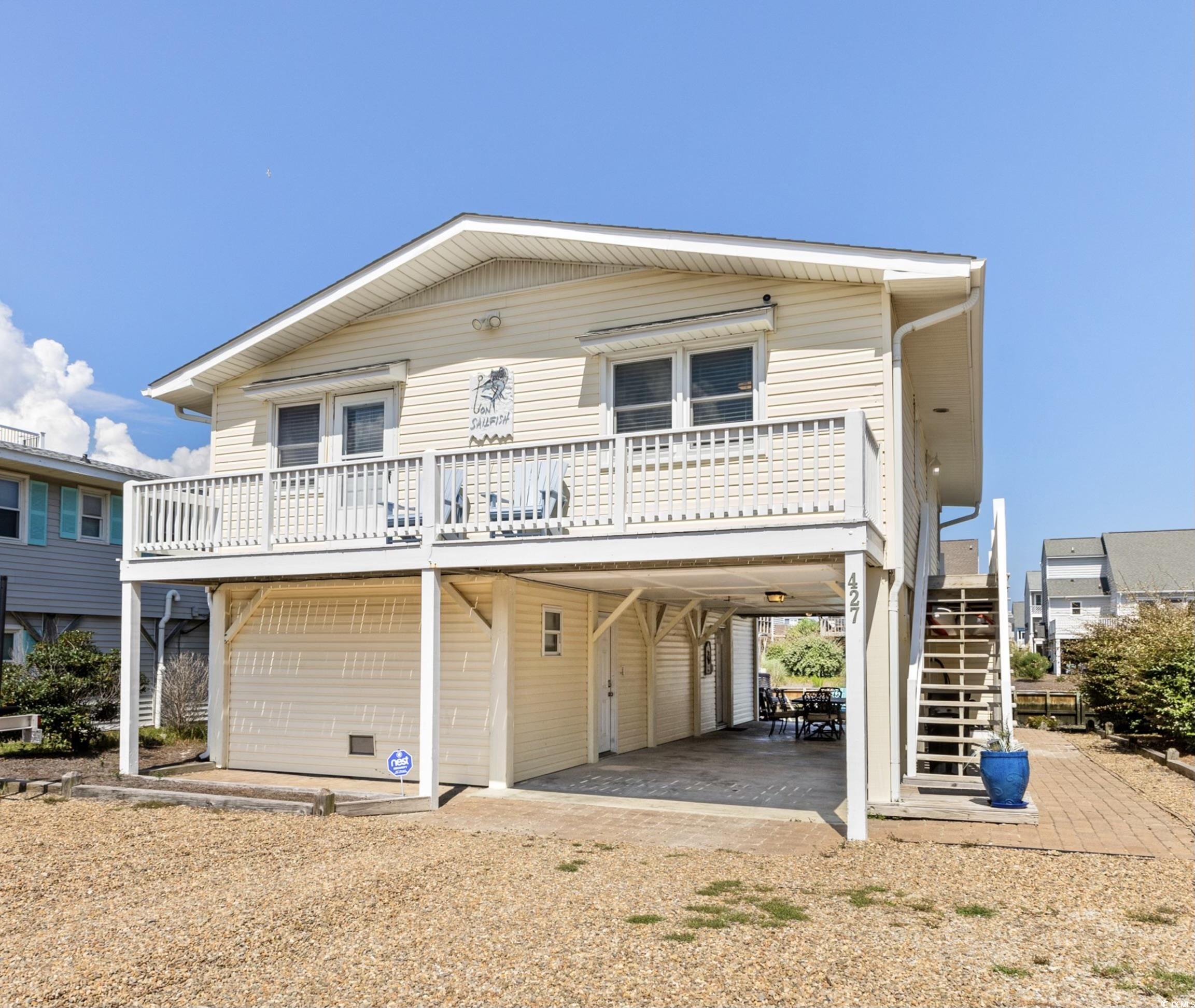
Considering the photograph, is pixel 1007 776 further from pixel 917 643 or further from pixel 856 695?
pixel 917 643

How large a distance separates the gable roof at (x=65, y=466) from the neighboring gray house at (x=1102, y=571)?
32.6 m

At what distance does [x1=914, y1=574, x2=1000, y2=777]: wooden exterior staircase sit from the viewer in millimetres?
11469

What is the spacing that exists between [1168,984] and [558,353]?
913 centimetres

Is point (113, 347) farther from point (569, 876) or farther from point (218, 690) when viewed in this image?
point (569, 876)

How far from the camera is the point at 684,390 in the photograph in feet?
36.7

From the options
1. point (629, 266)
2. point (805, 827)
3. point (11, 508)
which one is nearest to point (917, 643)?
point (805, 827)

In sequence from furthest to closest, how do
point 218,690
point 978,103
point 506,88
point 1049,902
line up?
point 506,88, point 978,103, point 218,690, point 1049,902

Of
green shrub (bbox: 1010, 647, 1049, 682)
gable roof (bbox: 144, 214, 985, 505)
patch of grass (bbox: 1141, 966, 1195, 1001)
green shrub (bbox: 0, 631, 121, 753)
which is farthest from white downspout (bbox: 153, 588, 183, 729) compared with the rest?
green shrub (bbox: 1010, 647, 1049, 682)

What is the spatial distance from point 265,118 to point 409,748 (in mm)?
14403

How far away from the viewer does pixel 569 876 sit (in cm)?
708

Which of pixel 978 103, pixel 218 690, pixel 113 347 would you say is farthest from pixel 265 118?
pixel 113 347

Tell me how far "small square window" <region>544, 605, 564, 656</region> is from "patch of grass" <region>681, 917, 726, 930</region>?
6.80 metres

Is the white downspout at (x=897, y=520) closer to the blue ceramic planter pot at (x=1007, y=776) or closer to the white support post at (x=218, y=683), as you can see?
the blue ceramic planter pot at (x=1007, y=776)

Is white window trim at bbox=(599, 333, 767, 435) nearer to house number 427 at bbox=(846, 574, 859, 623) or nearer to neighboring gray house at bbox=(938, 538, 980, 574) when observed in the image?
house number 427 at bbox=(846, 574, 859, 623)
